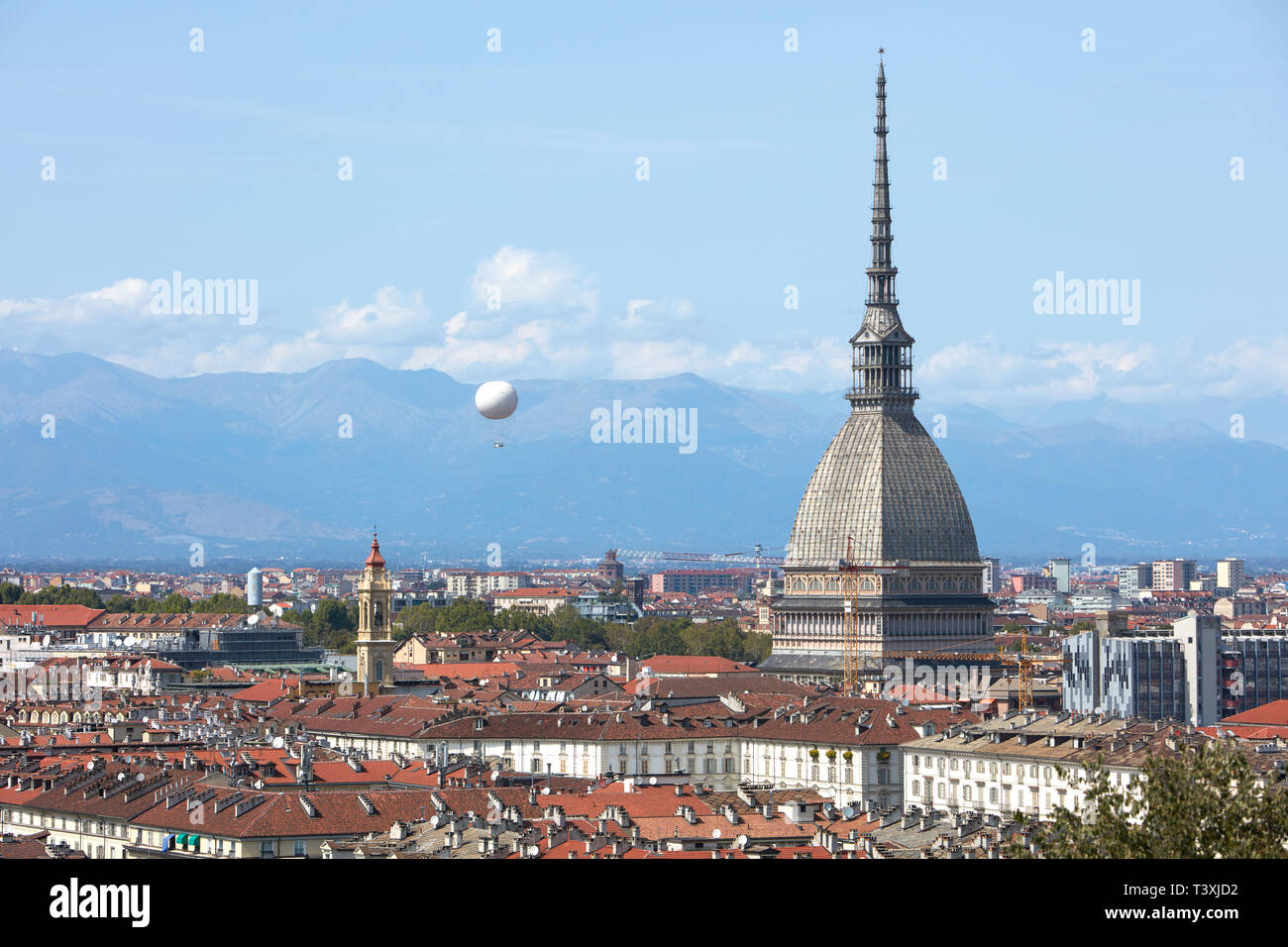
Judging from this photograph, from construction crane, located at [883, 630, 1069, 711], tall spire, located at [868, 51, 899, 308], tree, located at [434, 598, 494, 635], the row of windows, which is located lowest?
construction crane, located at [883, 630, 1069, 711]

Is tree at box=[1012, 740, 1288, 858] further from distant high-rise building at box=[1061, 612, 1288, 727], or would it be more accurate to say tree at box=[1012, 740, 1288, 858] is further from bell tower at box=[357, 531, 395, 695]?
bell tower at box=[357, 531, 395, 695]

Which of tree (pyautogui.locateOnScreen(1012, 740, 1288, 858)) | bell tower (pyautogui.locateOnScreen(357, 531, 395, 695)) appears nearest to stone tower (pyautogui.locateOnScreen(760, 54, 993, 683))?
bell tower (pyautogui.locateOnScreen(357, 531, 395, 695))

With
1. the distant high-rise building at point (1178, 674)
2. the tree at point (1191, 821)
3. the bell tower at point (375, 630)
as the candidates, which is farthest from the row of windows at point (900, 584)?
the tree at point (1191, 821)

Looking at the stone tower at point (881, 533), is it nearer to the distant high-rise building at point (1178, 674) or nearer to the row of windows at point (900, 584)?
the row of windows at point (900, 584)

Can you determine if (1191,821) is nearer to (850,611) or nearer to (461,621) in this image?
(850,611)
